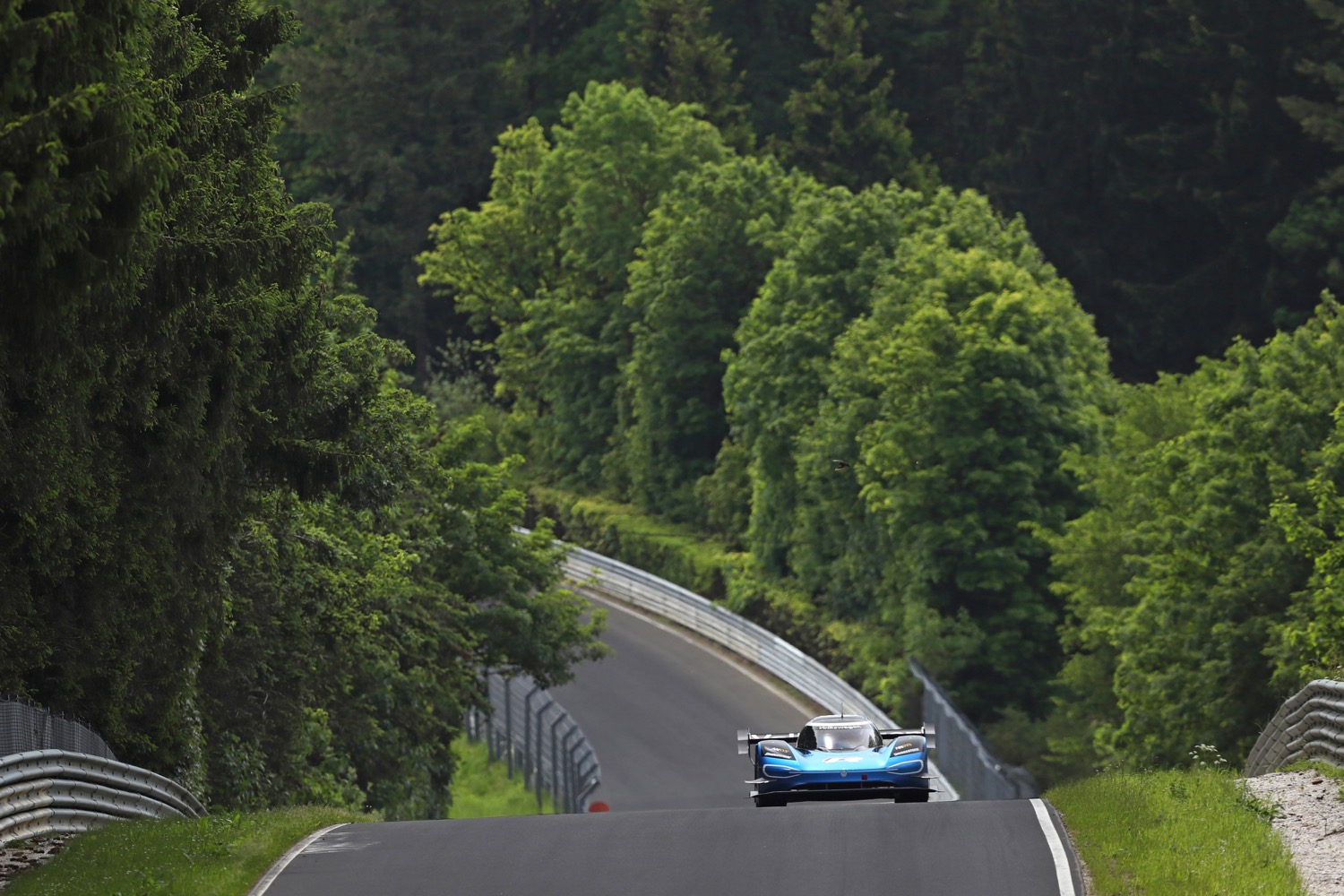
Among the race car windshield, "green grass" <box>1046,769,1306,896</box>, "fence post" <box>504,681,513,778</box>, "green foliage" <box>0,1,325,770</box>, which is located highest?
"fence post" <box>504,681,513,778</box>

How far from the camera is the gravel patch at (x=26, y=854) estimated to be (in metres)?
16.3

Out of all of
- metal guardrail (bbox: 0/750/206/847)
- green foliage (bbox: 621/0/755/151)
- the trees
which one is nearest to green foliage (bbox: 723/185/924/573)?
green foliage (bbox: 621/0/755/151)

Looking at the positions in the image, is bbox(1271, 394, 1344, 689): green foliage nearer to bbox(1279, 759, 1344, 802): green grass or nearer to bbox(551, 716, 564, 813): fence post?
bbox(1279, 759, 1344, 802): green grass

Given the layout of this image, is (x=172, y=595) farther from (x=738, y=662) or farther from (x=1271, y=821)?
(x=738, y=662)

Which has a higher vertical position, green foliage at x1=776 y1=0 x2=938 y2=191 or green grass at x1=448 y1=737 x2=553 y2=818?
green foliage at x1=776 y1=0 x2=938 y2=191

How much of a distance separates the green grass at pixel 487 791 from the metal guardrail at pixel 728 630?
5.25 meters

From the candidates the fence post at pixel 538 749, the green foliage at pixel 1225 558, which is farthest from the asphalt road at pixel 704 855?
the fence post at pixel 538 749

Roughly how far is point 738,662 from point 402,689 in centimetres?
2414

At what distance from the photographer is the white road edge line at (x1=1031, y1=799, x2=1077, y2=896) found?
604 inches

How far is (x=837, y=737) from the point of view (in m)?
21.6

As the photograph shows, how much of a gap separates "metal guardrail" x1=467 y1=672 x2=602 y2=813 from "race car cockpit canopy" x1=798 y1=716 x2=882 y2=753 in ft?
53.2

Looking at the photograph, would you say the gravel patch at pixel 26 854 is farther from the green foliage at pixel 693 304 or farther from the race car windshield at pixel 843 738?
the green foliage at pixel 693 304

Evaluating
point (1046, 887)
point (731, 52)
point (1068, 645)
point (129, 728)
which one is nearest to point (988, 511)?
point (1068, 645)

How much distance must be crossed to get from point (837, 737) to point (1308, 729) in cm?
511
